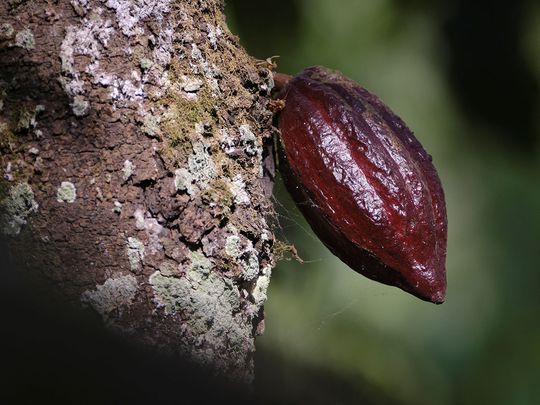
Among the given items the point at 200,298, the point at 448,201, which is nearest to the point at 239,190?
the point at 200,298

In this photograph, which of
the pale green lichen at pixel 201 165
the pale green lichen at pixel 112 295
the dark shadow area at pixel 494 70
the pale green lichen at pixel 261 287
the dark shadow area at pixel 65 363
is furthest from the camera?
the dark shadow area at pixel 494 70

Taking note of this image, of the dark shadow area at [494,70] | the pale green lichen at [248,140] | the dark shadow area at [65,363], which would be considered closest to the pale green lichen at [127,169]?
A: the pale green lichen at [248,140]

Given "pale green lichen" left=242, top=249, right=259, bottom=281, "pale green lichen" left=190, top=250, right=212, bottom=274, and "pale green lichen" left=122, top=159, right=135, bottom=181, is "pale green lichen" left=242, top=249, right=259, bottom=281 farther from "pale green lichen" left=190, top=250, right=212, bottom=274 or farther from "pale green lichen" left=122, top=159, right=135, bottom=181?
"pale green lichen" left=122, top=159, right=135, bottom=181

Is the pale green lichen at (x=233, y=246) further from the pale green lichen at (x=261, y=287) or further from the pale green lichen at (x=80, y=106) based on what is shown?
the pale green lichen at (x=80, y=106)

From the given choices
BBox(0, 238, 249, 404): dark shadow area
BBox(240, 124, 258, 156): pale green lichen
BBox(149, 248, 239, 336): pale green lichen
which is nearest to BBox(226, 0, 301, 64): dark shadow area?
BBox(240, 124, 258, 156): pale green lichen

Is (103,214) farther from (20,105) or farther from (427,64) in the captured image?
(427,64)

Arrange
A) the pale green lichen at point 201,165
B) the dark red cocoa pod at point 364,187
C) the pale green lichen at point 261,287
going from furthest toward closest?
the dark red cocoa pod at point 364,187 < the pale green lichen at point 261,287 < the pale green lichen at point 201,165

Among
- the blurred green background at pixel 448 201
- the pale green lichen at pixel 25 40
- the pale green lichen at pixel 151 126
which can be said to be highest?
the blurred green background at pixel 448 201

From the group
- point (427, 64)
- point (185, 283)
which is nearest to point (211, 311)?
point (185, 283)
